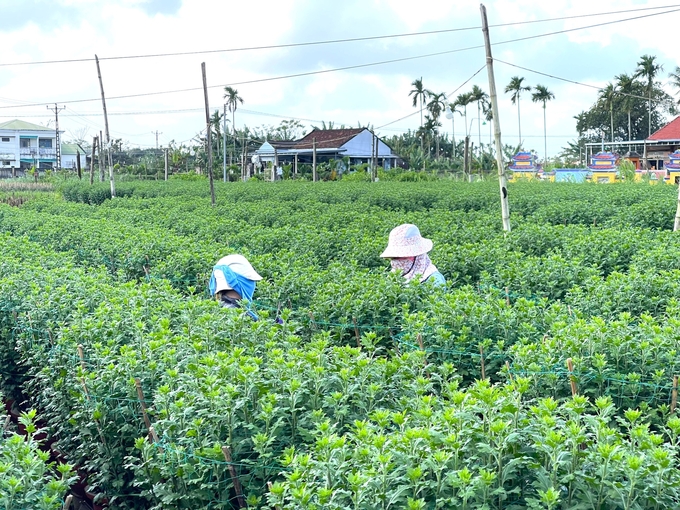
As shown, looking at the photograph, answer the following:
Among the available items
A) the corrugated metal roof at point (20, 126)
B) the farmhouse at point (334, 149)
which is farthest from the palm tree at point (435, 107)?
the corrugated metal roof at point (20, 126)

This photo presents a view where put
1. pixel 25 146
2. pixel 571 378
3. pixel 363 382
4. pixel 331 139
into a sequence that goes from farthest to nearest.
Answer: pixel 25 146
pixel 331 139
pixel 571 378
pixel 363 382

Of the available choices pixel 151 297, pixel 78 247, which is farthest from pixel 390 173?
pixel 151 297

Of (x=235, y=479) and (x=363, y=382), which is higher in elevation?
(x=363, y=382)

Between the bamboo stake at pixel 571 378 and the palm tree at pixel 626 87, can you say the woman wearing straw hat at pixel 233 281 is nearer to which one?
the bamboo stake at pixel 571 378

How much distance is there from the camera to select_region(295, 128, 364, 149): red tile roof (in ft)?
209

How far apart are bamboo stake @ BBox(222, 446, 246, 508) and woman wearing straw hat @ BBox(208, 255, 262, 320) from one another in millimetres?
3263

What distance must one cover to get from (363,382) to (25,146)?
90277mm

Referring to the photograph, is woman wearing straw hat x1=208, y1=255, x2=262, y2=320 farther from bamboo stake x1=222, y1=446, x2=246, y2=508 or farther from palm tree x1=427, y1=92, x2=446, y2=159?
palm tree x1=427, y1=92, x2=446, y2=159

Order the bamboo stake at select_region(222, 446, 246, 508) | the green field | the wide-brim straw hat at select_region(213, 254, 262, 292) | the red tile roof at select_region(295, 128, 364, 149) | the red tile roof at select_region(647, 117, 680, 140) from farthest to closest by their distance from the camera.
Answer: the red tile roof at select_region(295, 128, 364, 149), the red tile roof at select_region(647, 117, 680, 140), the wide-brim straw hat at select_region(213, 254, 262, 292), the bamboo stake at select_region(222, 446, 246, 508), the green field

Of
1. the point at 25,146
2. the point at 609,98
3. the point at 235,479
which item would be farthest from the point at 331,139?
the point at 235,479

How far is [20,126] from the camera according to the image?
Result: 86.9m

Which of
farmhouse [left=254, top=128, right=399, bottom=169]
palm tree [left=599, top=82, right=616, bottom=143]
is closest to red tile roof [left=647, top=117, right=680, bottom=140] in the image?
palm tree [left=599, top=82, right=616, bottom=143]

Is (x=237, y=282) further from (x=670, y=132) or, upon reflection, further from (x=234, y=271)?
(x=670, y=132)

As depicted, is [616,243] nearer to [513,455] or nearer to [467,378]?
[467,378]
